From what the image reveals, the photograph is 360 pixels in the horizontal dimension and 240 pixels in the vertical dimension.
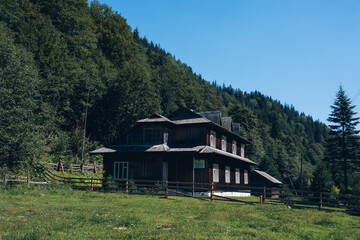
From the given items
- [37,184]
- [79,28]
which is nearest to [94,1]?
[79,28]

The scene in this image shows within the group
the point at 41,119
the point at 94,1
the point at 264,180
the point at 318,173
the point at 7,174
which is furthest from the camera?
the point at 94,1

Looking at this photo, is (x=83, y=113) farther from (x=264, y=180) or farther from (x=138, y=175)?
(x=264, y=180)

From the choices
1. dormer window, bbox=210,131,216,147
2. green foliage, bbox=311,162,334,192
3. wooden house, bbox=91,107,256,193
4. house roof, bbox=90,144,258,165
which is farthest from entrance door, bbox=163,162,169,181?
green foliage, bbox=311,162,334,192

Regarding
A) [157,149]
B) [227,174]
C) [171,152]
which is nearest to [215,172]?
[227,174]

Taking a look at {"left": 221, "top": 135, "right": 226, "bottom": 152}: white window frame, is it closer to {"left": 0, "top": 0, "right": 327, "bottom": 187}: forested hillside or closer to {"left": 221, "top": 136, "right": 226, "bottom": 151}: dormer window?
{"left": 221, "top": 136, "right": 226, "bottom": 151}: dormer window

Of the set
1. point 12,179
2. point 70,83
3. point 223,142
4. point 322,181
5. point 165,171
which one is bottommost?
point 322,181

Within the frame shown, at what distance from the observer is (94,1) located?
75.0 m

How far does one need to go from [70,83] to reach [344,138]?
4700cm

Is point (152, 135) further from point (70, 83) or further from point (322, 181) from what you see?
point (70, 83)

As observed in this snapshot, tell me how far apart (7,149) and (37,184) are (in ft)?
14.2

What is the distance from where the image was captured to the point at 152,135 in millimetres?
37375

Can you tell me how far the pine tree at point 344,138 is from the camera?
49656 mm

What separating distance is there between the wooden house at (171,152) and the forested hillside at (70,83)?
380 inches

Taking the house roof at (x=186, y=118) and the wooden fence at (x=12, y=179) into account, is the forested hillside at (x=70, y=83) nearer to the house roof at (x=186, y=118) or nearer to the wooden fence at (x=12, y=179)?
the wooden fence at (x=12, y=179)
